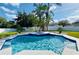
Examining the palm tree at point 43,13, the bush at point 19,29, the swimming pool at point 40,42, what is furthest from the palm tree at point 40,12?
the bush at point 19,29

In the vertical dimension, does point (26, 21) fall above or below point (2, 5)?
below

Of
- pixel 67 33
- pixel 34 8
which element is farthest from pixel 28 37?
pixel 67 33

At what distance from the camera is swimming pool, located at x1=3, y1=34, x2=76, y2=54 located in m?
2.18

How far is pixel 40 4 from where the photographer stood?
2182 millimetres

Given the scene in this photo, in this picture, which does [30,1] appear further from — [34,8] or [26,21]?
[26,21]

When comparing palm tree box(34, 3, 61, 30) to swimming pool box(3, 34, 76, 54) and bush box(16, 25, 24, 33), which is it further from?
bush box(16, 25, 24, 33)

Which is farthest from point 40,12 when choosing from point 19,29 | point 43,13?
point 19,29

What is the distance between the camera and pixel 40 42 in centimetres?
221

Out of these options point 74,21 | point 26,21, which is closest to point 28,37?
point 26,21

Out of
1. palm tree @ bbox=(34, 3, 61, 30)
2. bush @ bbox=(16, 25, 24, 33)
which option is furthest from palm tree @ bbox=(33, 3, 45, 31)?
bush @ bbox=(16, 25, 24, 33)

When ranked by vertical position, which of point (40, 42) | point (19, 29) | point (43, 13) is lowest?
point (40, 42)

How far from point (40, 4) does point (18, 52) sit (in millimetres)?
830

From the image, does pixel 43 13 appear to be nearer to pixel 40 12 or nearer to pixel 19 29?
pixel 40 12
